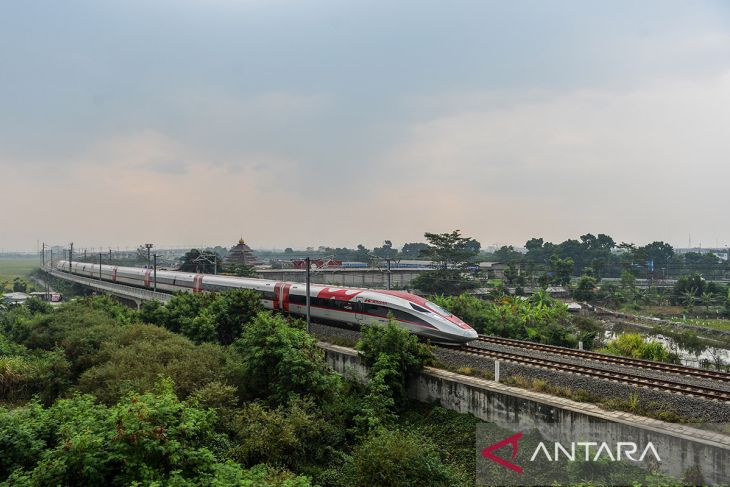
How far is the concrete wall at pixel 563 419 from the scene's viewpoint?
33.7 ft

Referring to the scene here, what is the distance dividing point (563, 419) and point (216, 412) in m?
9.28

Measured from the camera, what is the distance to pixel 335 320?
25062 millimetres

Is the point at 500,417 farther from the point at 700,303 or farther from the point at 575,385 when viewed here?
the point at 700,303

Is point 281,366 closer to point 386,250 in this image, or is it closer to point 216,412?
point 216,412

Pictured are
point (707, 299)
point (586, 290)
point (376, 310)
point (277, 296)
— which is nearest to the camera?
point (376, 310)

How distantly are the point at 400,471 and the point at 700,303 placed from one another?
2384 inches

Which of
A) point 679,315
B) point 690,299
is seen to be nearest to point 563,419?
point 679,315

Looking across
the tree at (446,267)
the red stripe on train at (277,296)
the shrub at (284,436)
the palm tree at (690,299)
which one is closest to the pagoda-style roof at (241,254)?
the tree at (446,267)

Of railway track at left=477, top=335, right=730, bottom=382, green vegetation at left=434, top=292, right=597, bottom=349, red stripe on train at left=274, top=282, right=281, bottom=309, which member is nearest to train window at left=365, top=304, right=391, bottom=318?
railway track at left=477, top=335, right=730, bottom=382

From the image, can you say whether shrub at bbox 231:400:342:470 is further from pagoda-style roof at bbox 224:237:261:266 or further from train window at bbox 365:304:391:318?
pagoda-style roof at bbox 224:237:261:266

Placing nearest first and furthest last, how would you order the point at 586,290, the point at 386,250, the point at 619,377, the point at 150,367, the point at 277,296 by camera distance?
1. the point at 619,377
2. the point at 150,367
3. the point at 277,296
4. the point at 586,290
5. the point at 386,250

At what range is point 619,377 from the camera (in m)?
15.2

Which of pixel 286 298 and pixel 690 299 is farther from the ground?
pixel 286 298

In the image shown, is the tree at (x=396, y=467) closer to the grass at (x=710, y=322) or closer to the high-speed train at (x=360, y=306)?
the high-speed train at (x=360, y=306)
